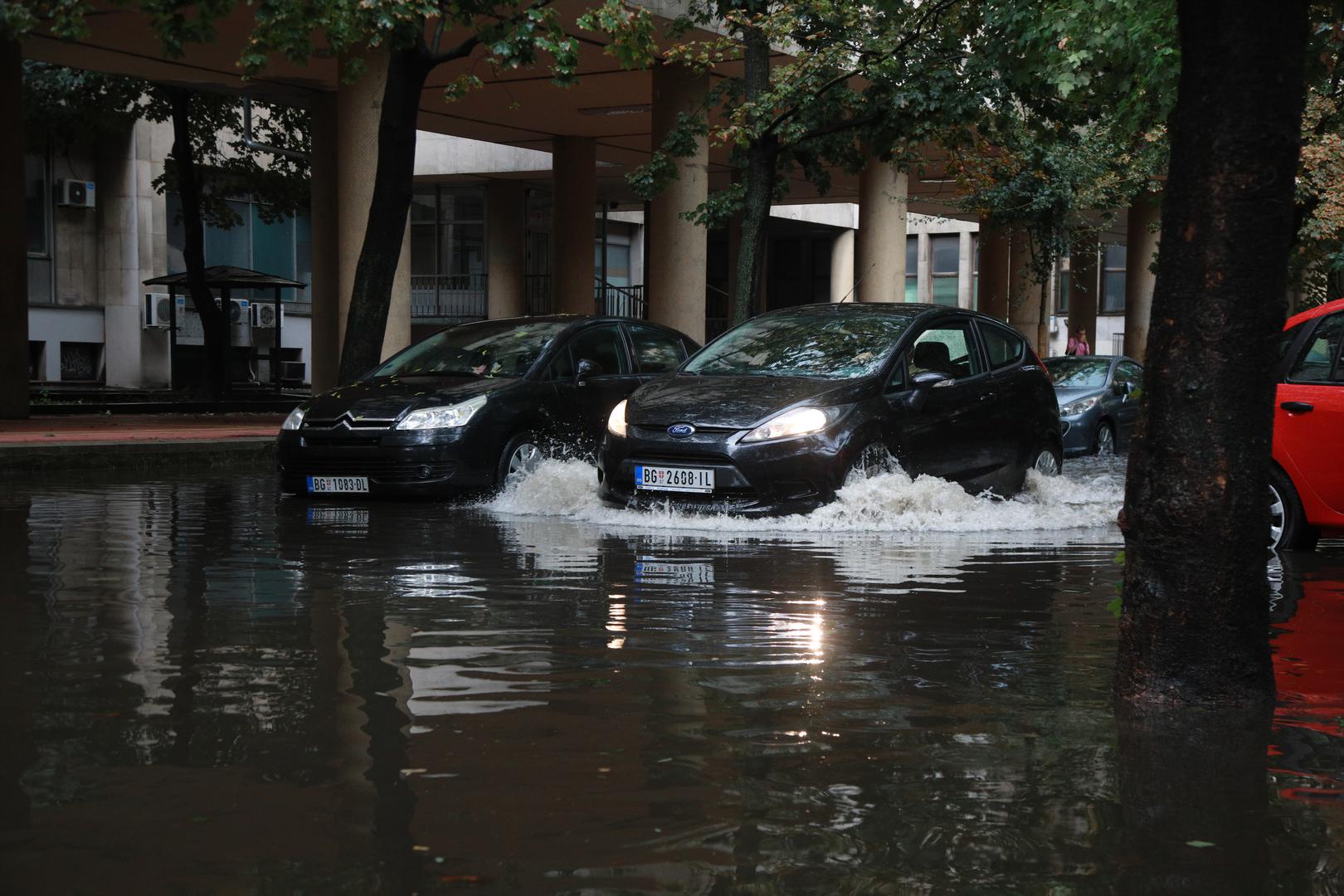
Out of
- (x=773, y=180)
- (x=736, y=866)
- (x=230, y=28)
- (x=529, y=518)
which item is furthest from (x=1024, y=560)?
(x=230, y=28)

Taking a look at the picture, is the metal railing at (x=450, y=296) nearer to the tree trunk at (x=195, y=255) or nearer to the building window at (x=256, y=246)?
the building window at (x=256, y=246)

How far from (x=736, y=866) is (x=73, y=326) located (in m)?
37.2

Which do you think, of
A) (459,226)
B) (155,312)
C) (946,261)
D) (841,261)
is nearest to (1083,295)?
(841,261)

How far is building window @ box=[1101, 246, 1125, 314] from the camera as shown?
67.0 metres

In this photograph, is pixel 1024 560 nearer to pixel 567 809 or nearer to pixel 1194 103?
pixel 1194 103

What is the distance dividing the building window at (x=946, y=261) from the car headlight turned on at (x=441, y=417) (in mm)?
54118

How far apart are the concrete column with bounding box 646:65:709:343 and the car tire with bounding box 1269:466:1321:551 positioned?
14.9 meters

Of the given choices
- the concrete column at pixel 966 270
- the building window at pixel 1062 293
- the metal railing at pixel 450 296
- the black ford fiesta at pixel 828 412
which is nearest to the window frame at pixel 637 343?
the black ford fiesta at pixel 828 412

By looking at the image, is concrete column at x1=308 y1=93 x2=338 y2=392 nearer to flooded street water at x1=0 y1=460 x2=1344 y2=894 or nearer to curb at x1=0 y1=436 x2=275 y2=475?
curb at x1=0 y1=436 x2=275 y2=475

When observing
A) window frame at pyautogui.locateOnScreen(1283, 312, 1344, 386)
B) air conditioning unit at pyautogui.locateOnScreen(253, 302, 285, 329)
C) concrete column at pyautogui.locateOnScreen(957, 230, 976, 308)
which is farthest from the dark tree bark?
concrete column at pyautogui.locateOnScreen(957, 230, 976, 308)

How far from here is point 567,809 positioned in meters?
3.99

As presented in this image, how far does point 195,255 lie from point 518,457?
57.5 ft

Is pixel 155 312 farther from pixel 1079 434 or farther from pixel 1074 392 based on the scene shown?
pixel 1079 434

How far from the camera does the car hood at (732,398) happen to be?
10.8 m
